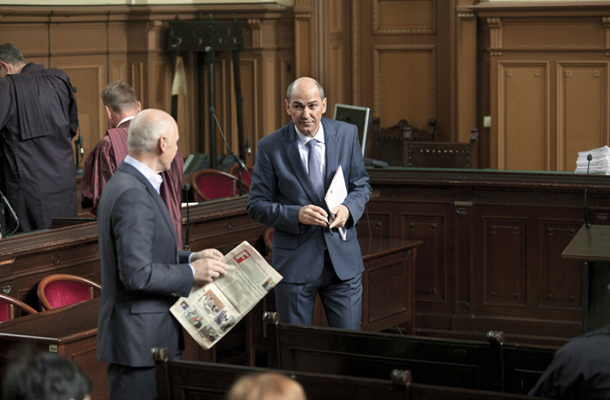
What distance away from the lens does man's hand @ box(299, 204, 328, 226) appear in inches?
143

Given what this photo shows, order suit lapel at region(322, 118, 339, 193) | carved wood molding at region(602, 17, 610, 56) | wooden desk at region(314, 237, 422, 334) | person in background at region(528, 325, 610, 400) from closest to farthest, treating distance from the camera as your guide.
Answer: person in background at region(528, 325, 610, 400), suit lapel at region(322, 118, 339, 193), wooden desk at region(314, 237, 422, 334), carved wood molding at region(602, 17, 610, 56)

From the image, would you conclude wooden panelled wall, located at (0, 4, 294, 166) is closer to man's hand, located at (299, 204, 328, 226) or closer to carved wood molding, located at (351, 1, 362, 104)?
carved wood molding, located at (351, 1, 362, 104)

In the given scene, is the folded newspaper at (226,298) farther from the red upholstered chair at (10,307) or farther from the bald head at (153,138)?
the red upholstered chair at (10,307)

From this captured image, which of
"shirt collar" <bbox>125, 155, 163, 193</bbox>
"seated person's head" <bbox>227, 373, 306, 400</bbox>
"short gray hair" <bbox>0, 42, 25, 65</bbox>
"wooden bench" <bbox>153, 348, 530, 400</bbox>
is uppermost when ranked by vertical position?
"short gray hair" <bbox>0, 42, 25, 65</bbox>

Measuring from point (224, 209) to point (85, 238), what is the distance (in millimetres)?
1007

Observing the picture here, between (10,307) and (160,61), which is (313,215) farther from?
(160,61)

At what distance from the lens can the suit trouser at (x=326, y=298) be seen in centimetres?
382

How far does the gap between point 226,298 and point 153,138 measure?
566mm

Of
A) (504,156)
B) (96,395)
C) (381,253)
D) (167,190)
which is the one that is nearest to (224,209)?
(381,253)

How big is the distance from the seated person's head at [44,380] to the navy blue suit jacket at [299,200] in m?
1.86

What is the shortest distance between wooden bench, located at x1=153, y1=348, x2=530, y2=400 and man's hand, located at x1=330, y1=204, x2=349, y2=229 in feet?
3.88

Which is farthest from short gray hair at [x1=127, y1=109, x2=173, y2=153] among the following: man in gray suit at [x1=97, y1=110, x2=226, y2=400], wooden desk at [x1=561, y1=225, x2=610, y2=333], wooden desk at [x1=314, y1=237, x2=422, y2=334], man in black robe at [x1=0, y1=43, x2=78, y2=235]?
man in black robe at [x1=0, y1=43, x2=78, y2=235]

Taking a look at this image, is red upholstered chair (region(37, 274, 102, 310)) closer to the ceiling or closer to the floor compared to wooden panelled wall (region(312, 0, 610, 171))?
closer to the floor

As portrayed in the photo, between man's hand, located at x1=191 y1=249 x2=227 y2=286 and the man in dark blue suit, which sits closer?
man's hand, located at x1=191 y1=249 x2=227 y2=286
